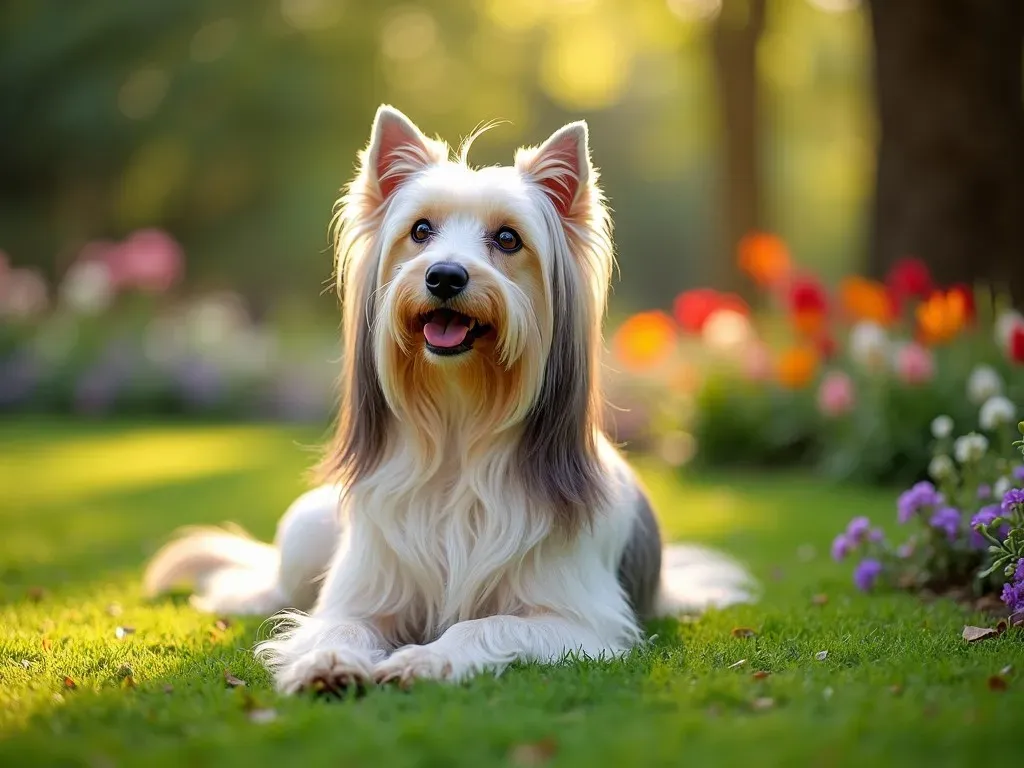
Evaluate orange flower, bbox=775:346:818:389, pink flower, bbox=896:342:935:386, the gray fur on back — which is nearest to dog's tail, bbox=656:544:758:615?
the gray fur on back

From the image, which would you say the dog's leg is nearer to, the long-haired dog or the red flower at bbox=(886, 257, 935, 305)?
the long-haired dog

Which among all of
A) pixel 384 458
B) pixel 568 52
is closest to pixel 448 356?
pixel 384 458

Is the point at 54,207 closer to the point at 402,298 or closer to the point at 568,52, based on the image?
the point at 568,52

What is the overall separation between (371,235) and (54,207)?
103ft

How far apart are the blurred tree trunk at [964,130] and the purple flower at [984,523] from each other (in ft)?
21.2

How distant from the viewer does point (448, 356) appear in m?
4.09

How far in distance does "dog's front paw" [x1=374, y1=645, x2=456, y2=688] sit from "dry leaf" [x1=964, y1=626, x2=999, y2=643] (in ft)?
6.47

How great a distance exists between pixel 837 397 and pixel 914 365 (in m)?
0.80

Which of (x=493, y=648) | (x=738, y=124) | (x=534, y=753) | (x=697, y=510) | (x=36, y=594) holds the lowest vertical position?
(x=534, y=753)

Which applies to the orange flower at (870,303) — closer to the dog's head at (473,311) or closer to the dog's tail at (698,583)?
the dog's tail at (698,583)

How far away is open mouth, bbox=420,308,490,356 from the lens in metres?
4.08

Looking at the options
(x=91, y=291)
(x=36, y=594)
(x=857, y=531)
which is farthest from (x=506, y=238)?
(x=91, y=291)

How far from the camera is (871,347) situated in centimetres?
877

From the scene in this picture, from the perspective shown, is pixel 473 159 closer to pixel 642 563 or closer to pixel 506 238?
pixel 642 563
